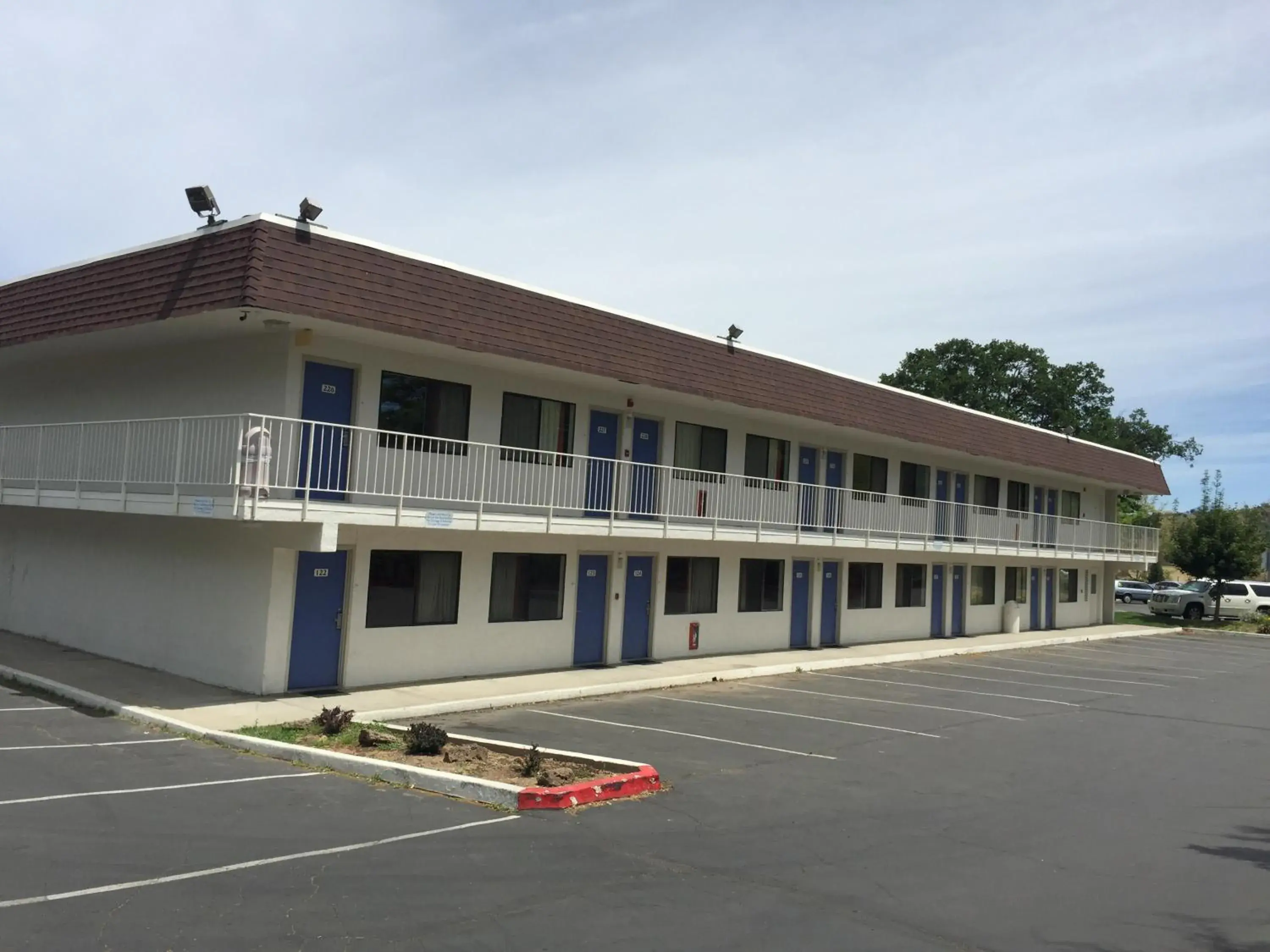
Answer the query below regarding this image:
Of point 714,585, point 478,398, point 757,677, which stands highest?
point 478,398

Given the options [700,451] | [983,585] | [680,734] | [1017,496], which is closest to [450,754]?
[680,734]

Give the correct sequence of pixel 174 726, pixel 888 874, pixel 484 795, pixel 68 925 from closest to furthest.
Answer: pixel 68 925 → pixel 888 874 → pixel 484 795 → pixel 174 726

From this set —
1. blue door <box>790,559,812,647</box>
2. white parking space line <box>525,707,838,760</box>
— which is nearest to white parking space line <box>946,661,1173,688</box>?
blue door <box>790,559,812,647</box>

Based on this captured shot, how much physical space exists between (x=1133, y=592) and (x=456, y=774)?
204ft

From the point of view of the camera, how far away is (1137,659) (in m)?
29.2

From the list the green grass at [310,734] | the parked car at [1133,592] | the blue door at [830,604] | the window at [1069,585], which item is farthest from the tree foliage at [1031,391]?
the green grass at [310,734]

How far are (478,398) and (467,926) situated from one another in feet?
38.4

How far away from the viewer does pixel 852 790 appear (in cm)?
1102

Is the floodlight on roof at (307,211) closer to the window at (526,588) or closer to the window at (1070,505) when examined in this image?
the window at (526,588)

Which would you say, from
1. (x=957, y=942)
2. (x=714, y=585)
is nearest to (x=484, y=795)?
(x=957, y=942)

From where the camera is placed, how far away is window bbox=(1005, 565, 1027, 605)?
34906 millimetres

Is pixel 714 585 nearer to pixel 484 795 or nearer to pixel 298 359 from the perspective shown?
pixel 298 359

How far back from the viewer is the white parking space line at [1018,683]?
68.5 feet

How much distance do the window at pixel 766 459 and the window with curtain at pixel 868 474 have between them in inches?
111
